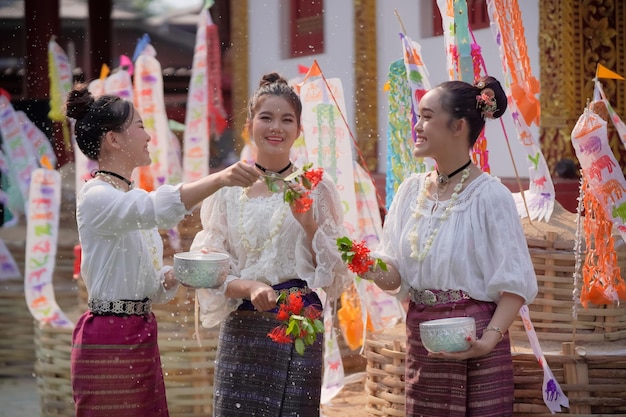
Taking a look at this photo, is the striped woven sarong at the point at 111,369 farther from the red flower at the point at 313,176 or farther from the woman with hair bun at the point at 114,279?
the red flower at the point at 313,176

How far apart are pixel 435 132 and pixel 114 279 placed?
2.73 ft

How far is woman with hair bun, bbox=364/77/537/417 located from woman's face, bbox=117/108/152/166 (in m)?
0.65

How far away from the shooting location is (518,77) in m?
3.23

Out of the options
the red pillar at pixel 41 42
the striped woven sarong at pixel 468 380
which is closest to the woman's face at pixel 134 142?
the striped woven sarong at pixel 468 380

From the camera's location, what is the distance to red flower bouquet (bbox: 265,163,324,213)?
7.79 feet

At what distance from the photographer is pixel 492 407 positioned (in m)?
2.36

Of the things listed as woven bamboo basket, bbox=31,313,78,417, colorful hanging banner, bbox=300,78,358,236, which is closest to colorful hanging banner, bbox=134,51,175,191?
woven bamboo basket, bbox=31,313,78,417

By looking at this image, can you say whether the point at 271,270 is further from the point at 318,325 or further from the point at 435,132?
the point at 435,132

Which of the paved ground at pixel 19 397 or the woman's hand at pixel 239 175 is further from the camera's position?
the paved ground at pixel 19 397

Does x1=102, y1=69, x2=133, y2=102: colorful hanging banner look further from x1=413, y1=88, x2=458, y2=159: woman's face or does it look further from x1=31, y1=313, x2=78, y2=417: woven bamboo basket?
x1=413, y1=88, x2=458, y2=159: woman's face

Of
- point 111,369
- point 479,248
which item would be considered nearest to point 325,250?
point 479,248

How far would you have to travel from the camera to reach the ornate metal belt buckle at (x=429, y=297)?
2.40 m

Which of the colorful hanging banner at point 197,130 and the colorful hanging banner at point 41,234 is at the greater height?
the colorful hanging banner at point 197,130

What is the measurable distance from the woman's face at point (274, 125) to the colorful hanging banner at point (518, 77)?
2.88 ft
